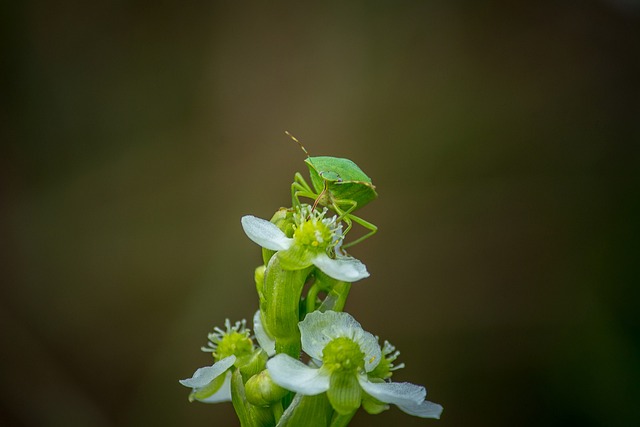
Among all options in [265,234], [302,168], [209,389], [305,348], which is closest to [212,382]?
[209,389]

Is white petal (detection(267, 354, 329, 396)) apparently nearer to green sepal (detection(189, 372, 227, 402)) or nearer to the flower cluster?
the flower cluster

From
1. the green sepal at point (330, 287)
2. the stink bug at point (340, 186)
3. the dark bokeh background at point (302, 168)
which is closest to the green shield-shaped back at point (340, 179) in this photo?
the stink bug at point (340, 186)

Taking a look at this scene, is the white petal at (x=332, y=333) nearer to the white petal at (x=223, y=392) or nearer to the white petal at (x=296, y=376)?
the white petal at (x=296, y=376)

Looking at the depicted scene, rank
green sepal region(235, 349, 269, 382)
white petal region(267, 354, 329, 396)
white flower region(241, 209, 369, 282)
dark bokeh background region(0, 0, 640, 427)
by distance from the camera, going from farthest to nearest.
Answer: dark bokeh background region(0, 0, 640, 427)
green sepal region(235, 349, 269, 382)
white flower region(241, 209, 369, 282)
white petal region(267, 354, 329, 396)

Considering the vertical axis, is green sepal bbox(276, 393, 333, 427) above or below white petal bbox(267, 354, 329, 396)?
below

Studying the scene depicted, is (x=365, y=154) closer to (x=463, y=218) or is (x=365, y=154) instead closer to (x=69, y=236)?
(x=463, y=218)

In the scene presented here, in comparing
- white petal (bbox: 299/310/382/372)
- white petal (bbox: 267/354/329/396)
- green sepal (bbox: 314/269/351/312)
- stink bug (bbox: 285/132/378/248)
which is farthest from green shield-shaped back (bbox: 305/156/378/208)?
white petal (bbox: 267/354/329/396)

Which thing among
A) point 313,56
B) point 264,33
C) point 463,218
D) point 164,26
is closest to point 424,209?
point 463,218
